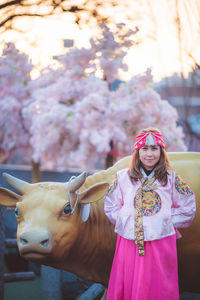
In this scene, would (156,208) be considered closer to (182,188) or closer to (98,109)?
(182,188)

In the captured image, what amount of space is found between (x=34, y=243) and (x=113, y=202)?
713 millimetres

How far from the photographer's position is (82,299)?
3.45 meters

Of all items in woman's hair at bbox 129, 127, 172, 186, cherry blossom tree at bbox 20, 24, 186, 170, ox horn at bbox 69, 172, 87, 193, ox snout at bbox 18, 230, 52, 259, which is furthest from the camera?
cherry blossom tree at bbox 20, 24, 186, 170

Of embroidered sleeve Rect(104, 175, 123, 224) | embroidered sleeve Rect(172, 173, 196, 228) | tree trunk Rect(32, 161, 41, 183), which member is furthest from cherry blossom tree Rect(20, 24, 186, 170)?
embroidered sleeve Rect(172, 173, 196, 228)

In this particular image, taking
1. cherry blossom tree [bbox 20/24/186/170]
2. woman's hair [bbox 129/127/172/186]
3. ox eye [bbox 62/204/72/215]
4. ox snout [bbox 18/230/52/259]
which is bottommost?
ox snout [bbox 18/230/52/259]

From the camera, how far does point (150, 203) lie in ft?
8.47

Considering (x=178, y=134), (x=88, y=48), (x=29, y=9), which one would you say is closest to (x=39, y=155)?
(x=88, y=48)

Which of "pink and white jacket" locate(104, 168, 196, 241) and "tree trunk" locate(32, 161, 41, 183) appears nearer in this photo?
"pink and white jacket" locate(104, 168, 196, 241)

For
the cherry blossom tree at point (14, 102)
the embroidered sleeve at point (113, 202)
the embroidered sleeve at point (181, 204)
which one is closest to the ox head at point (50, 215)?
the embroidered sleeve at point (113, 202)

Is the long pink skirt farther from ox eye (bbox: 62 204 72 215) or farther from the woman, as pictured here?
ox eye (bbox: 62 204 72 215)

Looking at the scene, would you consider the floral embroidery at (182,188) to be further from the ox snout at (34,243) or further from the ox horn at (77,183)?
the ox snout at (34,243)

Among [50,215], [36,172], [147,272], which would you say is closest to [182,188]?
[147,272]

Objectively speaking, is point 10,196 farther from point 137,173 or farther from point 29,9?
point 29,9

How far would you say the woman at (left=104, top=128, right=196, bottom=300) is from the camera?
8.03ft
